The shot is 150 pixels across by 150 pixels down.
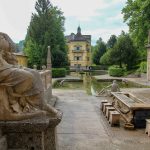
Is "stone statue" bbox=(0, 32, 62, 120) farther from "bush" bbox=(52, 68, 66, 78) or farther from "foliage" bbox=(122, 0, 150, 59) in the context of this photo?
"bush" bbox=(52, 68, 66, 78)

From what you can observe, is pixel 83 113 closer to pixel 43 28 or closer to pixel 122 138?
pixel 122 138

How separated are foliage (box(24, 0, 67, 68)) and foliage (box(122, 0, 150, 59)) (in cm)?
1227

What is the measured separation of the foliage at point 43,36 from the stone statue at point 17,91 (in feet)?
133

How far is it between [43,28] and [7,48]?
41887 millimetres

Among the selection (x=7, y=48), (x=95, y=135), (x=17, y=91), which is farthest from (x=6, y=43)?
(x=95, y=135)

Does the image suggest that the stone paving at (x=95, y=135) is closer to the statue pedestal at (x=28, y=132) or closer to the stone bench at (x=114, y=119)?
→ the stone bench at (x=114, y=119)

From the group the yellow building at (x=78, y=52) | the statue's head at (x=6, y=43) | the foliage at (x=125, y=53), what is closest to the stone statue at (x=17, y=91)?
the statue's head at (x=6, y=43)

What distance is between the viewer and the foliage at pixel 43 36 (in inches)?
1775

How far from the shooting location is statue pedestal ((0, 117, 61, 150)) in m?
4.26

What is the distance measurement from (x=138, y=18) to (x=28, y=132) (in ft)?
111

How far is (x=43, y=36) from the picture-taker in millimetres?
45375

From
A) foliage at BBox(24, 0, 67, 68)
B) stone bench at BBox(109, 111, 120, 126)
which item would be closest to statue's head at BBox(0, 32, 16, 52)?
stone bench at BBox(109, 111, 120, 126)

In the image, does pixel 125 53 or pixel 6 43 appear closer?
pixel 6 43

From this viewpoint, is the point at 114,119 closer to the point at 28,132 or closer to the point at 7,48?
the point at 28,132
